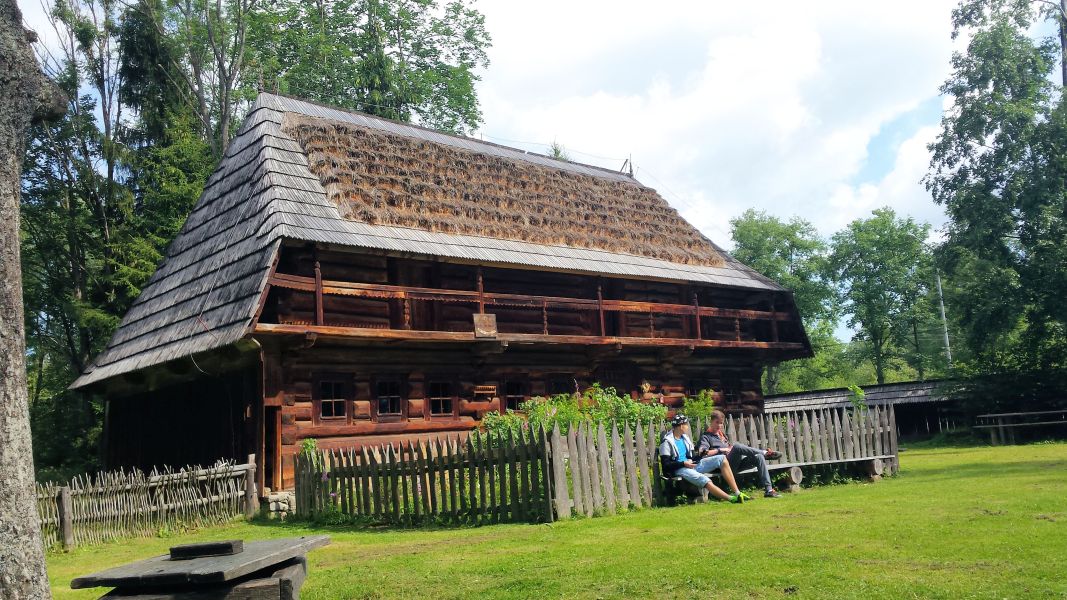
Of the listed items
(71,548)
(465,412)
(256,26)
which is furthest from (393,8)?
(71,548)

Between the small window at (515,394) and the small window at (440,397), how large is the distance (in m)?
1.50

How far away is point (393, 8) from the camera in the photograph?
3394cm

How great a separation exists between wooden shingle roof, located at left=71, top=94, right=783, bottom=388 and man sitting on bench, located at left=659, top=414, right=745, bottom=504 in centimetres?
675

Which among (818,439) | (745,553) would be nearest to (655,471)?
(818,439)

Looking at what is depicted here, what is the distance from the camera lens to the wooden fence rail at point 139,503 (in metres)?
12.4

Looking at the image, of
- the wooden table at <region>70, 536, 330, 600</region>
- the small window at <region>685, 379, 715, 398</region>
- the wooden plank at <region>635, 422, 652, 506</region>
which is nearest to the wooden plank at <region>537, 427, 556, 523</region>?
the wooden plank at <region>635, 422, 652, 506</region>

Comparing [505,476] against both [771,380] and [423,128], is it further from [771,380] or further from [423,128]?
[771,380]

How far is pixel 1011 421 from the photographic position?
1014 inches

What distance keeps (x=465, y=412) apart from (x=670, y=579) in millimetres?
12133

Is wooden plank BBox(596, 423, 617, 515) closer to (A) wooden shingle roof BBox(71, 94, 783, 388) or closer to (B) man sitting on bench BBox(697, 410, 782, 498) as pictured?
Result: (B) man sitting on bench BBox(697, 410, 782, 498)

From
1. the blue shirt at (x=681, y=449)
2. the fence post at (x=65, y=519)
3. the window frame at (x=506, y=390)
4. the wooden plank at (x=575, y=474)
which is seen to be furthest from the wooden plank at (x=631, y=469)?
the window frame at (x=506, y=390)

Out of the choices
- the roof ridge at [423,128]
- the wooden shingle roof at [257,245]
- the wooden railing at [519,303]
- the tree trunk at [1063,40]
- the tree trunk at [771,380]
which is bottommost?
the tree trunk at [771,380]

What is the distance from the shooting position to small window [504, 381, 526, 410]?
62.0 feet

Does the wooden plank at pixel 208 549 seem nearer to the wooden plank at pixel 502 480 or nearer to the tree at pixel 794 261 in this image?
the wooden plank at pixel 502 480
